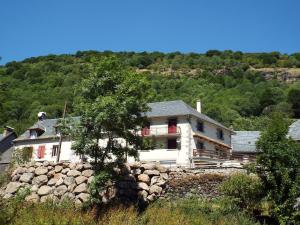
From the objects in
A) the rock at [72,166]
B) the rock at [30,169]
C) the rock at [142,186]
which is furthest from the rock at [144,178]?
the rock at [30,169]

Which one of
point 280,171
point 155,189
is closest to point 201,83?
point 155,189

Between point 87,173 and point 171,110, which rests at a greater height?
point 171,110

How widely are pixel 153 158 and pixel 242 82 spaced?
84690mm

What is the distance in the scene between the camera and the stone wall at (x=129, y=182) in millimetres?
26891

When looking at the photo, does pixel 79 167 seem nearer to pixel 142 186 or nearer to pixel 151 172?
pixel 142 186

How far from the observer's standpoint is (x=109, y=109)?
79.6 ft

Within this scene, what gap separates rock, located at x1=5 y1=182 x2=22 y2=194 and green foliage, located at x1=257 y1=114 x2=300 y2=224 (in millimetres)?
16793

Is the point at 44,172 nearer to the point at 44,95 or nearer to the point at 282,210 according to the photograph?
the point at 282,210

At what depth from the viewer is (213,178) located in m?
28.0

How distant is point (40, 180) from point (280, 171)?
16.4 m

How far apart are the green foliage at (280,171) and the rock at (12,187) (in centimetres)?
1679

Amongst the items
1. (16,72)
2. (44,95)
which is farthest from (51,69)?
(44,95)

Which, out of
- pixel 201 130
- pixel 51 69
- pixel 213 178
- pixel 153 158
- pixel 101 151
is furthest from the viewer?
pixel 51 69

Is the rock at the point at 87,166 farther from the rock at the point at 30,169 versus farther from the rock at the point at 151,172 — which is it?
the rock at the point at 30,169
